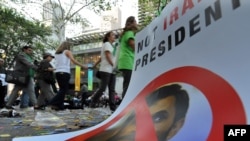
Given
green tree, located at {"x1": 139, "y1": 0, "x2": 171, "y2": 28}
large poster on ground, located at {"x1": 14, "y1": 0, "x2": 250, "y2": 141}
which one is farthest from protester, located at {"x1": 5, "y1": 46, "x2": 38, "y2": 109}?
green tree, located at {"x1": 139, "y1": 0, "x2": 171, "y2": 28}

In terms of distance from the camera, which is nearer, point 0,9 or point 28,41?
point 0,9

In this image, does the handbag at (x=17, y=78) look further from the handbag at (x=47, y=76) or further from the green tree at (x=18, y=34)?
the green tree at (x=18, y=34)

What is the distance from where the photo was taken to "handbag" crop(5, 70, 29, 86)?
8.02 meters

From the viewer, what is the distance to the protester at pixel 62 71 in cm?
737

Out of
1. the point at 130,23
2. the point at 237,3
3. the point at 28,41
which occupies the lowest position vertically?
the point at 237,3

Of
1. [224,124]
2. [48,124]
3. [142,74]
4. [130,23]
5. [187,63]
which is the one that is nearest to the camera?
[224,124]

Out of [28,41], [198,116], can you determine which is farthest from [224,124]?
[28,41]

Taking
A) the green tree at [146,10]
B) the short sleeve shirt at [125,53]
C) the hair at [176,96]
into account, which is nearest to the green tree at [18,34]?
the green tree at [146,10]

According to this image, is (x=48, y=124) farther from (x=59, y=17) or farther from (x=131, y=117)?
(x=59, y=17)

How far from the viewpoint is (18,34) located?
24.7 meters

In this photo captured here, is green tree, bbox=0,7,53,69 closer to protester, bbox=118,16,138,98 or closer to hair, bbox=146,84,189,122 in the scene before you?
protester, bbox=118,16,138,98

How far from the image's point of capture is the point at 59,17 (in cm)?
2041

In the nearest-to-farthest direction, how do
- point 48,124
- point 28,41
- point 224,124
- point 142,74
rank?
point 224,124 < point 142,74 < point 48,124 < point 28,41

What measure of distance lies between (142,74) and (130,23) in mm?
2852
